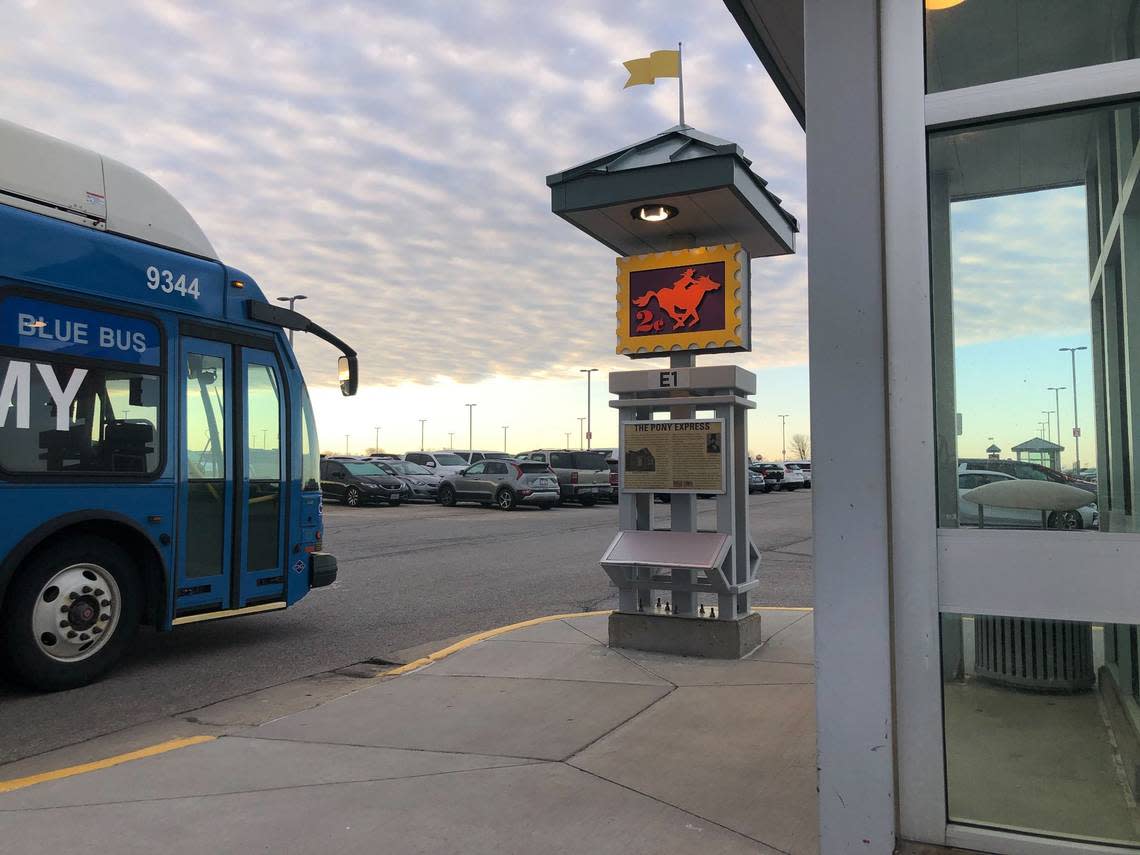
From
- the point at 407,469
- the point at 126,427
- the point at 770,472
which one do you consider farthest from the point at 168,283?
the point at 770,472

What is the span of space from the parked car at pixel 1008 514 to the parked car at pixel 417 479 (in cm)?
2605

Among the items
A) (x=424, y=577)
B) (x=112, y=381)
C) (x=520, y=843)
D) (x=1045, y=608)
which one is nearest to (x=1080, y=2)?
(x=1045, y=608)

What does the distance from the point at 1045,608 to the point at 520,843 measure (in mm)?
2134

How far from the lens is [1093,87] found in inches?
117

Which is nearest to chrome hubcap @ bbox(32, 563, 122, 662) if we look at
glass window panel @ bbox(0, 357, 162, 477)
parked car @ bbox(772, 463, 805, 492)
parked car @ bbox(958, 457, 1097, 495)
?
glass window panel @ bbox(0, 357, 162, 477)

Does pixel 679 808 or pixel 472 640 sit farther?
pixel 472 640

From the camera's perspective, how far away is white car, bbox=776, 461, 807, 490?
4472 centimetres

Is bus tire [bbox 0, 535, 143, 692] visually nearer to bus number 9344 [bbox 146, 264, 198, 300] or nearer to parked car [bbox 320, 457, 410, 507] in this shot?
bus number 9344 [bbox 146, 264, 198, 300]

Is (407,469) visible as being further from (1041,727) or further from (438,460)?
(1041,727)

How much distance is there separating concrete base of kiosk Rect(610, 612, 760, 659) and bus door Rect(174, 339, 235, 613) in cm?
322

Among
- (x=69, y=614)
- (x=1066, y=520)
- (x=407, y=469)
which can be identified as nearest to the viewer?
(x=1066, y=520)

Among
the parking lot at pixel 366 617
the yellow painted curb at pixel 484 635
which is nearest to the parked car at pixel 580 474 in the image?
the parking lot at pixel 366 617

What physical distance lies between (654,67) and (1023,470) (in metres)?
4.59

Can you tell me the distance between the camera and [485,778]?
4.18 meters
